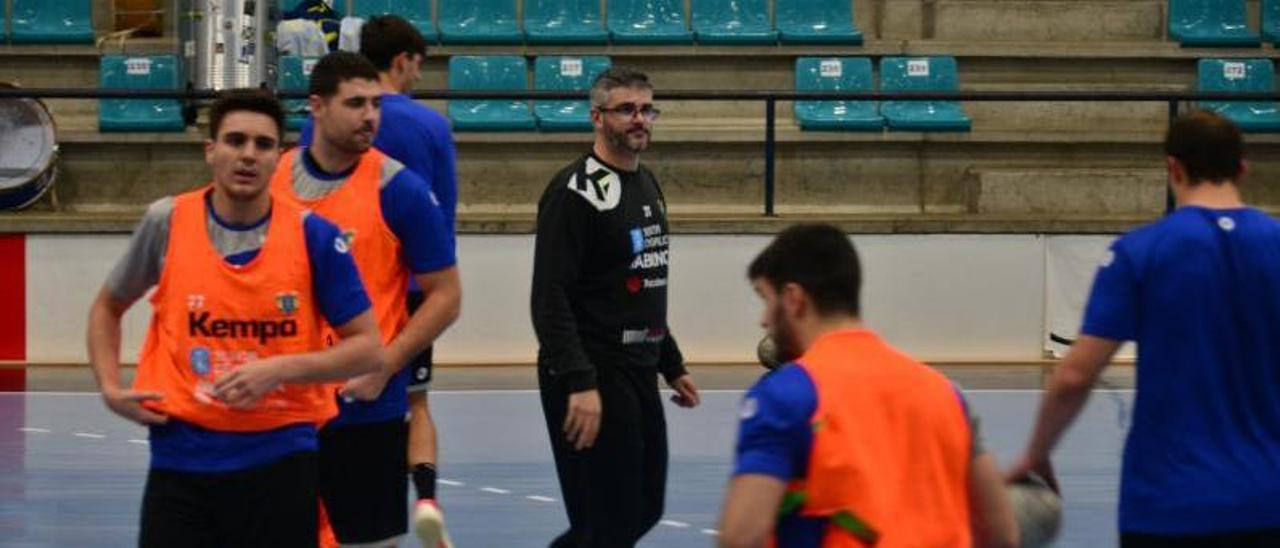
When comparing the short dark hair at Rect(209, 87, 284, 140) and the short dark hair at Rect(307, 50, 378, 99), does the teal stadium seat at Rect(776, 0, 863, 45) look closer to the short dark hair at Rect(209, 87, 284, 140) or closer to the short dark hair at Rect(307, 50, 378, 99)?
the short dark hair at Rect(307, 50, 378, 99)

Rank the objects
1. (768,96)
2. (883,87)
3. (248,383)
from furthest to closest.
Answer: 1. (883,87)
2. (768,96)
3. (248,383)

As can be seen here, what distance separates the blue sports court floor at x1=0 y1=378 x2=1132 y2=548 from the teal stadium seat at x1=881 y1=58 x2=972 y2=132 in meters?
4.18

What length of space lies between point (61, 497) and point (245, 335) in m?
5.06

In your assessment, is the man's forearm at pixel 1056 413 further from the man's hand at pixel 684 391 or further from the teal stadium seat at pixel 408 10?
the teal stadium seat at pixel 408 10

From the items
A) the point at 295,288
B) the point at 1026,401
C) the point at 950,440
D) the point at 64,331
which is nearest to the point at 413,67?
the point at 295,288

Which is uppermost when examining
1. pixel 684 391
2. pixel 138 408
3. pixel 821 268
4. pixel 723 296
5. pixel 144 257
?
pixel 821 268

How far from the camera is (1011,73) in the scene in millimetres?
18672

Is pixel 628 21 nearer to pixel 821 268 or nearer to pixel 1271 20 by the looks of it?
pixel 1271 20

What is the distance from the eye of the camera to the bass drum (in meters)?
15.4

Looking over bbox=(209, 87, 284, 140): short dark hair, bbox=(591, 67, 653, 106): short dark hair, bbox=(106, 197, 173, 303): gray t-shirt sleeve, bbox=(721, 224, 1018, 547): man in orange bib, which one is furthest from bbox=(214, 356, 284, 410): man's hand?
bbox=(591, 67, 653, 106): short dark hair

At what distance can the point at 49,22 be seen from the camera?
1842 cm

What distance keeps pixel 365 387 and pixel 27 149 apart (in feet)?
32.8

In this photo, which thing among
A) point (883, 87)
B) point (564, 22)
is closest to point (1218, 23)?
point (883, 87)

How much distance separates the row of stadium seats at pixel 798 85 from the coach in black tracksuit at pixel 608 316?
9.89 meters
